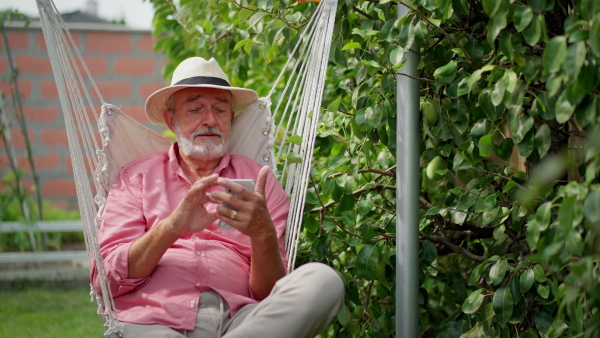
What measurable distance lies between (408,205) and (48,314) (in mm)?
2618

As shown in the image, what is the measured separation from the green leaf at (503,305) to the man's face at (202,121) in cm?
99

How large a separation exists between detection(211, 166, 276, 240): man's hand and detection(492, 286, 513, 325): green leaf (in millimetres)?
652

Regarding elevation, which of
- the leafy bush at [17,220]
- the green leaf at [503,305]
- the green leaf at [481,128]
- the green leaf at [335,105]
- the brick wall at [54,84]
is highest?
the green leaf at [481,128]

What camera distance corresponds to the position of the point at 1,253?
16.5 feet

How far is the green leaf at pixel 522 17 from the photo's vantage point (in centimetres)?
170

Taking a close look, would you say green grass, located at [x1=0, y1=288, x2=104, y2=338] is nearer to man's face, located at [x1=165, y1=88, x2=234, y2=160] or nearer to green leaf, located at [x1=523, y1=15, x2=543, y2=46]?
man's face, located at [x1=165, y1=88, x2=234, y2=160]

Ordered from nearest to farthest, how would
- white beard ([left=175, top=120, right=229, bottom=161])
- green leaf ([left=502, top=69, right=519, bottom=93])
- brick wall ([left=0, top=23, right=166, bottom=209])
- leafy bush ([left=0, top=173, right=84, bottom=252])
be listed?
1. green leaf ([left=502, top=69, right=519, bottom=93])
2. white beard ([left=175, top=120, right=229, bottom=161])
3. leafy bush ([left=0, top=173, right=84, bottom=252])
4. brick wall ([left=0, top=23, right=166, bottom=209])

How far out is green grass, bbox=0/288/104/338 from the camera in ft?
12.7

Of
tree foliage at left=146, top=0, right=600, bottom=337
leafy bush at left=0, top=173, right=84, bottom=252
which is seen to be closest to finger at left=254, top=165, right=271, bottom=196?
tree foliage at left=146, top=0, right=600, bottom=337

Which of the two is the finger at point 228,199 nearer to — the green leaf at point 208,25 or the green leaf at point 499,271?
the green leaf at point 499,271

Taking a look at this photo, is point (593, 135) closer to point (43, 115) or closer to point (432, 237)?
point (432, 237)

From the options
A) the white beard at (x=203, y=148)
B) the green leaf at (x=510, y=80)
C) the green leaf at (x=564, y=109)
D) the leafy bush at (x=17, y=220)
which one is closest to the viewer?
the green leaf at (x=564, y=109)

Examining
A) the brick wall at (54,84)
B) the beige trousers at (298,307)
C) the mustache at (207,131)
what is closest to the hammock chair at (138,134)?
the mustache at (207,131)

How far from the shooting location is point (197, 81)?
8.35ft
